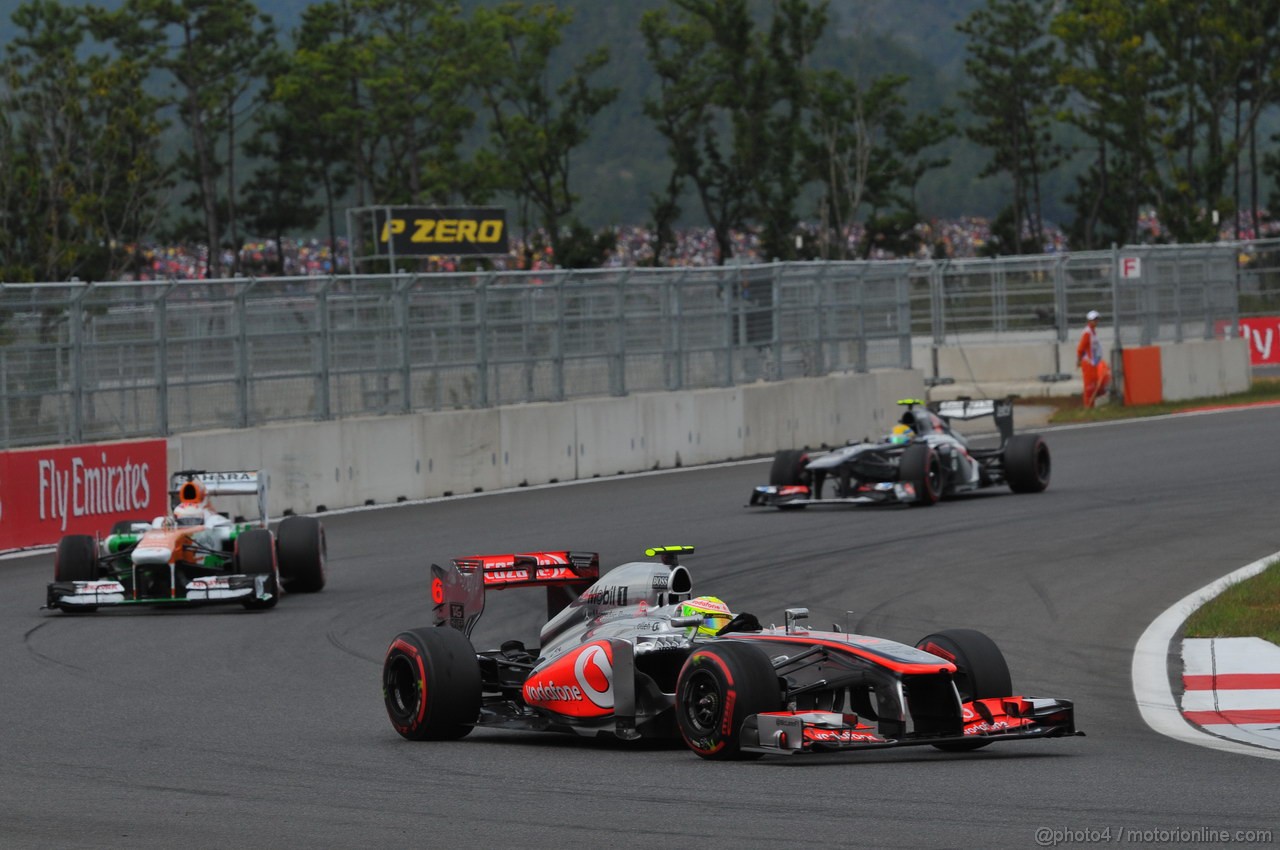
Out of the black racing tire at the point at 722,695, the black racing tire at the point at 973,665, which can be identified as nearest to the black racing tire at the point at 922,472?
the black racing tire at the point at 973,665

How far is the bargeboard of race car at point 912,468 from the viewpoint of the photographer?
20.5 m

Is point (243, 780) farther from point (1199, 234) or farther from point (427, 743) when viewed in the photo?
point (1199, 234)

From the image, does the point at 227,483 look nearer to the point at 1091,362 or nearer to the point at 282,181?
the point at 1091,362

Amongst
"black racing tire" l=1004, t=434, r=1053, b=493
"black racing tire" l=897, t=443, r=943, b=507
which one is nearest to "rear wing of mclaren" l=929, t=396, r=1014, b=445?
"black racing tire" l=1004, t=434, r=1053, b=493

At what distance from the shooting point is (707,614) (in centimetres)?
926

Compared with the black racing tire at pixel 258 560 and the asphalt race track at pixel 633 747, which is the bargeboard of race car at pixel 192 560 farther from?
the asphalt race track at pixel 633 747

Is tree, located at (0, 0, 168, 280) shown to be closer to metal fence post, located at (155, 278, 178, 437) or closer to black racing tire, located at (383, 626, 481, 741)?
metal fence post, located at (155, 278, 178, 437)

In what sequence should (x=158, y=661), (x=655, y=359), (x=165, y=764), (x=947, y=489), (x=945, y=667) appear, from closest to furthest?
1. (x=945, y=667)
2. (x=165, y=764)
3. (x=158, y=661)
4. (x=947, y=489)
5. (x=655, y=359)

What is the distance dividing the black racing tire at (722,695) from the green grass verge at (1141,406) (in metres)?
25.5

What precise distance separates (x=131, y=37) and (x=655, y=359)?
149ft

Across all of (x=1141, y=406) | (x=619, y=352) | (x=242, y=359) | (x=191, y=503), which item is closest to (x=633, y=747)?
(x=191, y=503)

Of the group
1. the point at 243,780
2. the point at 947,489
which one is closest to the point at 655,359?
the point at 947,489

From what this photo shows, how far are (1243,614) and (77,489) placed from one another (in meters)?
11.9

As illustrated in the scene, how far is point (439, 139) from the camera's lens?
2768 inches
